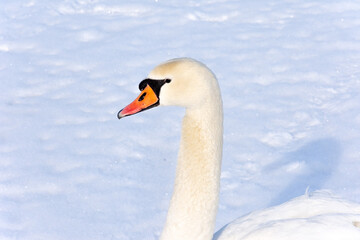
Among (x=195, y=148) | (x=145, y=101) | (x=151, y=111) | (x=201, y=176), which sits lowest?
(x=151, y=111)

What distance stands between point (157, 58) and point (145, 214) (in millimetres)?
2387

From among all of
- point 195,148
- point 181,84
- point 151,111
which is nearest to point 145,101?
point 181,84

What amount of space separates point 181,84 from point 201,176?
0.43 metres

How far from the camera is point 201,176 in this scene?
231 cm

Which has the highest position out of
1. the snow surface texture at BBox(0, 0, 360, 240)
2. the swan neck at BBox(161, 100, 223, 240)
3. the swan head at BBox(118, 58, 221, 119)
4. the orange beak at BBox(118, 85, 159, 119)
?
the swan head at BBox(118, 58, 221, 119)

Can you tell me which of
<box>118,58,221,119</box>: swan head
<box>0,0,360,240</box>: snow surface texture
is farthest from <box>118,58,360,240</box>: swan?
<box>0,0,360,240</box>: snow surface texture

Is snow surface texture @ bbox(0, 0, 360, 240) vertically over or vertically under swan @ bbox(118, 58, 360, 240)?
under

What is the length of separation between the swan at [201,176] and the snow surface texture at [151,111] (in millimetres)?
1045

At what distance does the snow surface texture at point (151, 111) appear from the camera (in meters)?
3.67

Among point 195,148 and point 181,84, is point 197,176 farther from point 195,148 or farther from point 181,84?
point 181,84

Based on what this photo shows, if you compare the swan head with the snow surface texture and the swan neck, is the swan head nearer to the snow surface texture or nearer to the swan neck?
the swan neck

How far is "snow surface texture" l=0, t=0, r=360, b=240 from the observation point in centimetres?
367

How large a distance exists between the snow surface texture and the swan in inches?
41.1

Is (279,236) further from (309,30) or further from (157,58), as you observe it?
(309,30)
